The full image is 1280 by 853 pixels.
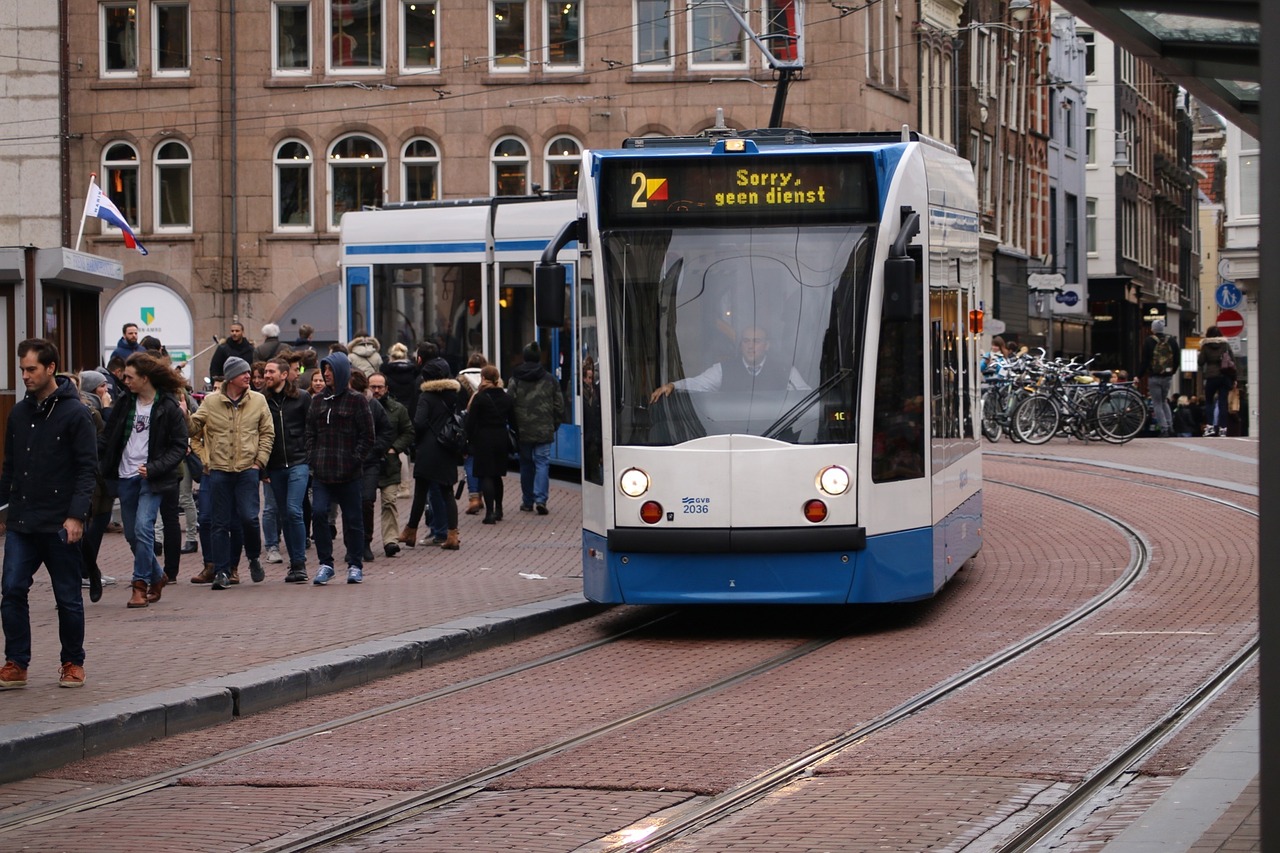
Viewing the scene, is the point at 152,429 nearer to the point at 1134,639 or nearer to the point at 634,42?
the point at 1134,639

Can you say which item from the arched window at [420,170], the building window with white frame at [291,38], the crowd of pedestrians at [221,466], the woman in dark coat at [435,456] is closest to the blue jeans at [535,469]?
the crowd of pedestrians at [221,466]

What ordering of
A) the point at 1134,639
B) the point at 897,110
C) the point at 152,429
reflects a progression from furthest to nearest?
1. the point at 897,110
2. the point at 152,429
3. the point at 1134,639

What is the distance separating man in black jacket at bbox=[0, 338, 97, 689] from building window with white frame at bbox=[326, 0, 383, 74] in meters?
35.6

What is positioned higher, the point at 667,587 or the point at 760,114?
the point at 760,114

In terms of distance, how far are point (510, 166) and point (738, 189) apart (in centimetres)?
3315

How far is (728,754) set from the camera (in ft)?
28.1

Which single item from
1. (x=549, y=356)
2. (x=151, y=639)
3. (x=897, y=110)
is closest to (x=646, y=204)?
(x=151, y=639)

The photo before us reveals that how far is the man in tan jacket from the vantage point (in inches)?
597

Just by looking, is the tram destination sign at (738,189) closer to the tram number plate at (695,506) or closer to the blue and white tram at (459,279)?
the tram number plate at (695,506)

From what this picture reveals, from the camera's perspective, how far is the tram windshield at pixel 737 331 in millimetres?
12062

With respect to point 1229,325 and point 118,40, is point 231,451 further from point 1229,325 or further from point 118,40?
point 118,40

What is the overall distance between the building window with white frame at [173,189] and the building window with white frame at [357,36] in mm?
3995

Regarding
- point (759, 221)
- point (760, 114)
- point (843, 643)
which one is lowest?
point (843, 643)

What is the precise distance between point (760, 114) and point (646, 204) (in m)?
32.5
